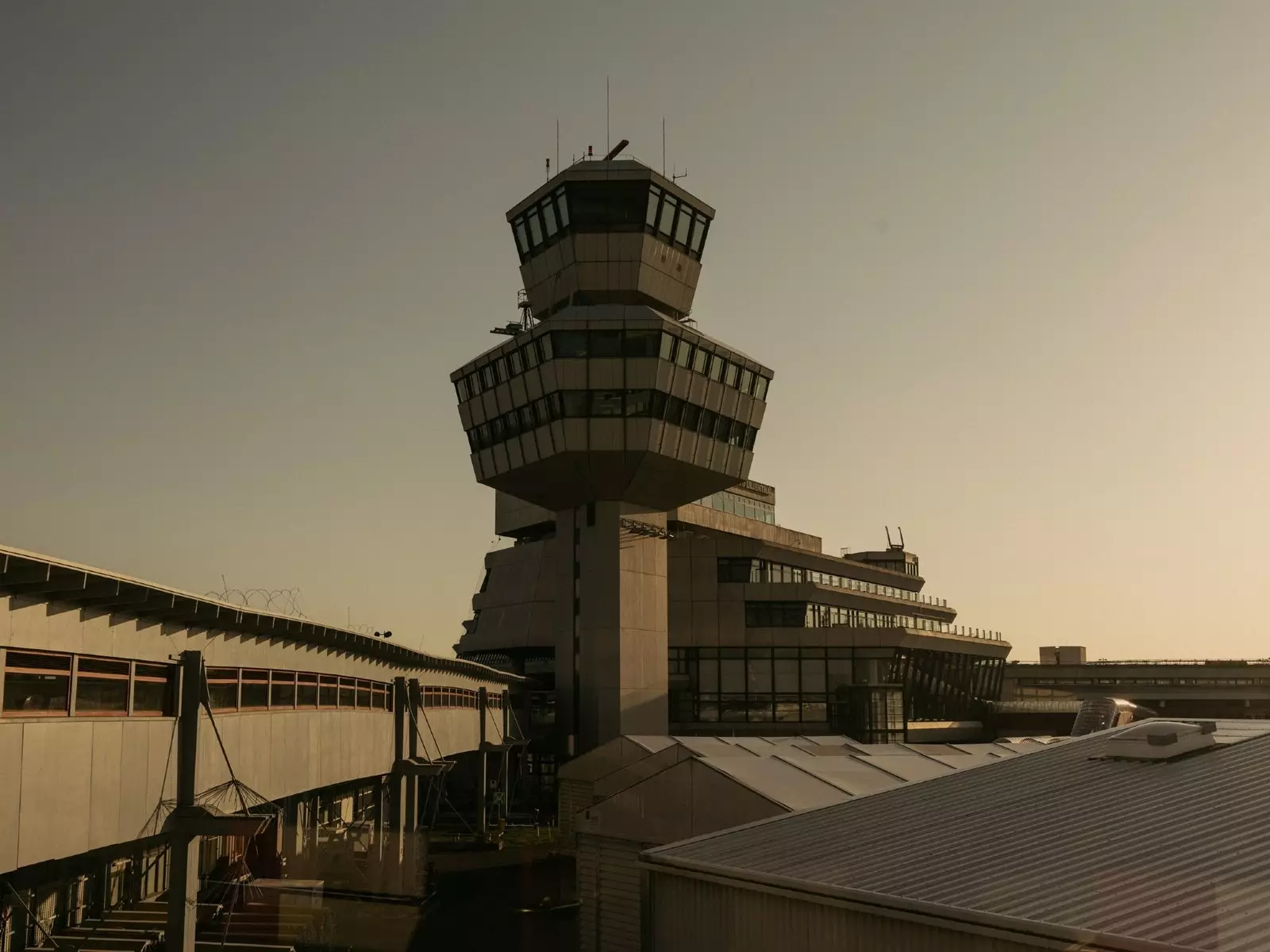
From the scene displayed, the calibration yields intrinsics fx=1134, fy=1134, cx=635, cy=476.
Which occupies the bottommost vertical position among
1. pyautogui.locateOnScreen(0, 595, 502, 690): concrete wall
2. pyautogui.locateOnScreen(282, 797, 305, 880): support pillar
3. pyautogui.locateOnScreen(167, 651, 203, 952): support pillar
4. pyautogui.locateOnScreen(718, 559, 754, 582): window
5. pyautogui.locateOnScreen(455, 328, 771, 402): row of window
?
pyautogui.locateOnScreen(282, 797, 305, 880): support pillar

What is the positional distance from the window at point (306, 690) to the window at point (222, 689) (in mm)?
5081

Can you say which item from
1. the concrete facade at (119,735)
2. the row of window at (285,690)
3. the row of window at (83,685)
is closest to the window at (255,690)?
the row of window at (285,690)

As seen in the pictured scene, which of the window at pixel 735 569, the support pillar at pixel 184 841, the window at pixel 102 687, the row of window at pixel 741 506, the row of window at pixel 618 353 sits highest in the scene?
the row of window at pixel 618 353

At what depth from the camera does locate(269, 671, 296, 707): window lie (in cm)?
3119

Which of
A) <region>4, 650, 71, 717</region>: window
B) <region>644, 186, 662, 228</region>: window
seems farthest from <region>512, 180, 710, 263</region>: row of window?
<region>4, 650, 71, 717</region>: window

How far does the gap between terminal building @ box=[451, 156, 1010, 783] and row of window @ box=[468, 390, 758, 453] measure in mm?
103

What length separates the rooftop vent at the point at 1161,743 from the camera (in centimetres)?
2397

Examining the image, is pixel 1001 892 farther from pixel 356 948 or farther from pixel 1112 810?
pixel 356 948

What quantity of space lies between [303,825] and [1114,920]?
37566 mm

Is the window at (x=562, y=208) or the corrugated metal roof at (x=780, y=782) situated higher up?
the window at (x=562, y=208)

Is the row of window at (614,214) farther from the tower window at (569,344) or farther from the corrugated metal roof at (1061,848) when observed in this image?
the corrugated metal roof at (1061,848)

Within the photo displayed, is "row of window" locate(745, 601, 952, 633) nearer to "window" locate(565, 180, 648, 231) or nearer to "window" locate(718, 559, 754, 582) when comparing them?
"window" locate(718, 559, 754, 582)

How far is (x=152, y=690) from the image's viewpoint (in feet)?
78.3

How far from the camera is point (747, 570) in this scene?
267ft
